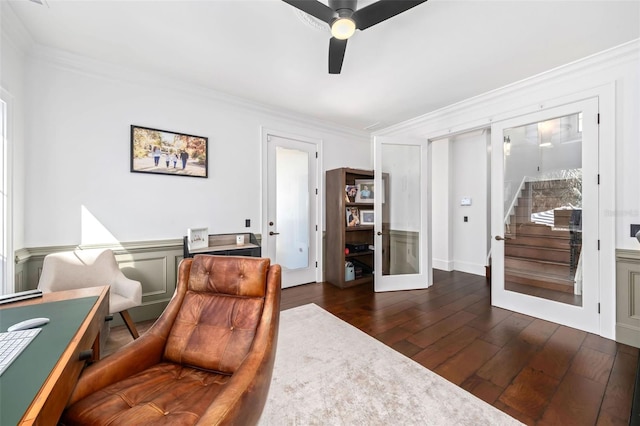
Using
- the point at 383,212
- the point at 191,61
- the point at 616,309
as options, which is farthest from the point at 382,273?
the point at 191,61

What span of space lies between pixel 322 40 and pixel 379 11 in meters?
0.68

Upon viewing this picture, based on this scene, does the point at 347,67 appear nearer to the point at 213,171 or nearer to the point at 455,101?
the point at 455,101

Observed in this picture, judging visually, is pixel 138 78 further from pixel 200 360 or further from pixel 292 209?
pixel 200 360

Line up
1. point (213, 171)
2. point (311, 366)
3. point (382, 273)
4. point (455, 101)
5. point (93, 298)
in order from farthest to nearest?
point (382, 273) → point (455, 101) → point (213, 171) → point (311, 366) → point (93, 298)

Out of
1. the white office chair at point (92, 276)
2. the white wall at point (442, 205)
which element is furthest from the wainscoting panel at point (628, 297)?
the white office chair at point (92, 276)

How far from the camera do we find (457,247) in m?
4.89

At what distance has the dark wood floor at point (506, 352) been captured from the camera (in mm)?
1581

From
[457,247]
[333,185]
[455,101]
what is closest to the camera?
[455,101]

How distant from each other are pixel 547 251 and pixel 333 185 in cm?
276

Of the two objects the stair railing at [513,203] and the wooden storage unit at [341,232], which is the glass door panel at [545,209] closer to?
the stair railing at [513,203]

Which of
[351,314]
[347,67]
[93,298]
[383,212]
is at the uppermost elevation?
[347,67]

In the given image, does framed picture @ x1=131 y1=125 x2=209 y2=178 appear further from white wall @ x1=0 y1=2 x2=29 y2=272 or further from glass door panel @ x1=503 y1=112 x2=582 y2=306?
glass door panel @ x1=503 y1=112 x2=582 y2=306

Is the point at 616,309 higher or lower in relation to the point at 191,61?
Answer: lower

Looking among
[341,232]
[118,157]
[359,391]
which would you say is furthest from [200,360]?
[341,232]
